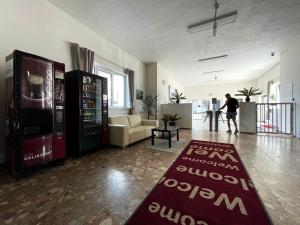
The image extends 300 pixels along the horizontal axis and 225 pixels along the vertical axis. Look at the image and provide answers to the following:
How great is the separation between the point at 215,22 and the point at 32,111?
13.7 feet

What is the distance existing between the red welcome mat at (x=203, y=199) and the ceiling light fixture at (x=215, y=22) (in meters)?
3.19

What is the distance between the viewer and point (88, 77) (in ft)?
10.9

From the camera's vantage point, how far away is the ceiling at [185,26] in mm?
3105

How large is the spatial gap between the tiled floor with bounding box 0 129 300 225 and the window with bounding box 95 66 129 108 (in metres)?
2.66

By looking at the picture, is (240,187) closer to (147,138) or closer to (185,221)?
(185,221)

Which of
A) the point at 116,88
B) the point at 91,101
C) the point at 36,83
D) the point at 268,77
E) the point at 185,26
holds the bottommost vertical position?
the point at 91,101

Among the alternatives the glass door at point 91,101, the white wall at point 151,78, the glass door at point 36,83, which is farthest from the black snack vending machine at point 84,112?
the white wall at point 151,78

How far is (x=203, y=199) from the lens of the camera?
1.59m

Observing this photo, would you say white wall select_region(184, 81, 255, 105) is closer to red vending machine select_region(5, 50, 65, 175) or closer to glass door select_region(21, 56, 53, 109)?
red vending machine select_region(5, 50, 65, 175)

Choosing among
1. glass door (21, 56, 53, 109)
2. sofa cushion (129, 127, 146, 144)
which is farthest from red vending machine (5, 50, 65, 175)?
sofa cushion (129, 127, 146, 144)

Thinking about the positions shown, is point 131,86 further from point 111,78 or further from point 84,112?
point 84,112

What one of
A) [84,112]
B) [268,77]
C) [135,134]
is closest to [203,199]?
[135,134]

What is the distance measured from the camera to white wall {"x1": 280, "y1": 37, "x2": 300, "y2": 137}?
15.7 feet

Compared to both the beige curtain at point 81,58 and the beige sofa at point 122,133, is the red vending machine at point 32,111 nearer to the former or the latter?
the beige curtain at point 81,58
